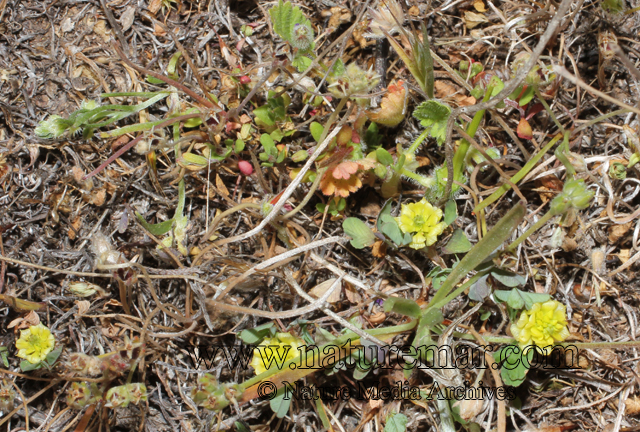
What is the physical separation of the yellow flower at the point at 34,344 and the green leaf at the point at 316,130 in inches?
56.2

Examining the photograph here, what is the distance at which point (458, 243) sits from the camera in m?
1.97

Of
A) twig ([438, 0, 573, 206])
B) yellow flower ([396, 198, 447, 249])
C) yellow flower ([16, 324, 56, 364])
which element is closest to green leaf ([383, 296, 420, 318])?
yellow flower ([396, 198, 447, 249])

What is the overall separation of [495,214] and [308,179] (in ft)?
2.76

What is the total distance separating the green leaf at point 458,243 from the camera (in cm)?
195

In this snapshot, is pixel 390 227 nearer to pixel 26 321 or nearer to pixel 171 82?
pixel 171 82

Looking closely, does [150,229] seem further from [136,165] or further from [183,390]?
[183,390]

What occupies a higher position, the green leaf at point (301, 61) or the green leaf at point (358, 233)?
the green leaf at point (301, 61)

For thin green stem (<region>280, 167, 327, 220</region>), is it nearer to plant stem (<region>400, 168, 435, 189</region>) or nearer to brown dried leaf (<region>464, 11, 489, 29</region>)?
plant stem (<region>400, 168, 435, 189</region>)

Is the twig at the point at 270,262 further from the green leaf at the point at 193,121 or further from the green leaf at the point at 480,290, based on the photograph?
the green leaf at the point at 193,121

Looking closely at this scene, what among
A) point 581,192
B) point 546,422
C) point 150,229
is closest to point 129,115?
point 150,229

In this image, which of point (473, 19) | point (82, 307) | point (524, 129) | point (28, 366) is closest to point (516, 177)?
point (524, 129)

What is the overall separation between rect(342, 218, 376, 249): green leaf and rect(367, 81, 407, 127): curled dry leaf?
0.45 metres

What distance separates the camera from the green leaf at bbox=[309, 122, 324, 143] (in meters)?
2.04

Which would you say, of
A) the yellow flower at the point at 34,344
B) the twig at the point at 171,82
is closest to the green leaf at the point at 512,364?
the twig at the point at 171,82
